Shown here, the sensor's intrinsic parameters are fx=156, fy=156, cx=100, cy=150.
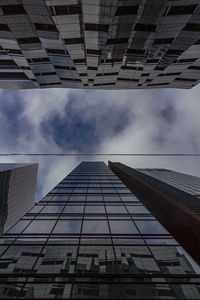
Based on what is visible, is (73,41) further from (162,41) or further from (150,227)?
(150,227)

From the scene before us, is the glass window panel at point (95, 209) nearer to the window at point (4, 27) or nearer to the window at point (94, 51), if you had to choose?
the window at point (94, 51)

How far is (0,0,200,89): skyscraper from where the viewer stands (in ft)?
43.5

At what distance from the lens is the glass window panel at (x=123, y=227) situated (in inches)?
424

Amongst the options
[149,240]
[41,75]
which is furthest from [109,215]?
[41,75]

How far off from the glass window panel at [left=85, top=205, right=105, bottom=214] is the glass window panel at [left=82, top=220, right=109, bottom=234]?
1724 mm

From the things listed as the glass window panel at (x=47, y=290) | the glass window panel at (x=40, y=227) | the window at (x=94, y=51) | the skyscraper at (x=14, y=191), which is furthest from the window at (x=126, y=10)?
the skyscraper at (x=14, y=191)

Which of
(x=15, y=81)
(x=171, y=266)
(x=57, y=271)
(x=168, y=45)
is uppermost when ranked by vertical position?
(x=168, y=45)

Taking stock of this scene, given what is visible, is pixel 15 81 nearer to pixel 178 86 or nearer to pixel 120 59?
pixel 120 59

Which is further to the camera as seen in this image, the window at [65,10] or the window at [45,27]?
the window at [45,27]

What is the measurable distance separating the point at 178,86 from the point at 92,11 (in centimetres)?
2281

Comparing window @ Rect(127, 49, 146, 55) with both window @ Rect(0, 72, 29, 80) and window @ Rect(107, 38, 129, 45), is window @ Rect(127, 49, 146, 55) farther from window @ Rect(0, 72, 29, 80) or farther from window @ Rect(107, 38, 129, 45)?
window @ Rect(0, 72, 29, 80)

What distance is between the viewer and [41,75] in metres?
24.0

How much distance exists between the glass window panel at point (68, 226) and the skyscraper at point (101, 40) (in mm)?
17122

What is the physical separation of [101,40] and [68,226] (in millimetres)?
18031
